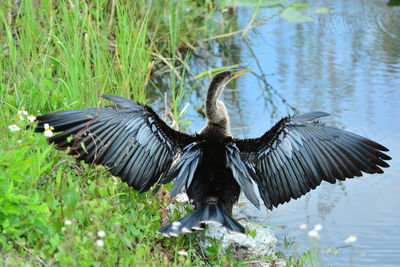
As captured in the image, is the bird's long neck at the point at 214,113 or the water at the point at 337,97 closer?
the bird's long neck at the point at 214,113

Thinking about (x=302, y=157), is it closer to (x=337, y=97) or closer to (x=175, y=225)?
(x=175, y=225)

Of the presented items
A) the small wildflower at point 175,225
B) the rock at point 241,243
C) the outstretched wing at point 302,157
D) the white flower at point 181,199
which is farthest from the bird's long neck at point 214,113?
the small wildflower at point 175,225

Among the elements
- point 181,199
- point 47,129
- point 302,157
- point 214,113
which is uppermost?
point 47,129

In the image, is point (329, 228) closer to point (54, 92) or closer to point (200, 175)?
point (200, 175)

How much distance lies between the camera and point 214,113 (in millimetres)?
4621

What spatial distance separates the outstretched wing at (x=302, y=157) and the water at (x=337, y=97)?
0.52 meters

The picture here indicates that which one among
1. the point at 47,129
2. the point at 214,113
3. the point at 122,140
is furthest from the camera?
the point at 214,113

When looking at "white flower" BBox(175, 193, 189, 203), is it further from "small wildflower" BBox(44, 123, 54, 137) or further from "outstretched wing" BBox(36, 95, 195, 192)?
"small wildflower" BBox(44, 123, 54, 137)

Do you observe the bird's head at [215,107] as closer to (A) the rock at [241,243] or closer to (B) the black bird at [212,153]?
(B) the black bird at [212,153]

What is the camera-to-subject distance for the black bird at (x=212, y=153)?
4.07m

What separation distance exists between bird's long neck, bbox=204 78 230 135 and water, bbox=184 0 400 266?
75 cm

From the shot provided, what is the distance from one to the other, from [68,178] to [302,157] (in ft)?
4.72

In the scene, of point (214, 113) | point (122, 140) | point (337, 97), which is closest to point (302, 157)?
point (214, 113)

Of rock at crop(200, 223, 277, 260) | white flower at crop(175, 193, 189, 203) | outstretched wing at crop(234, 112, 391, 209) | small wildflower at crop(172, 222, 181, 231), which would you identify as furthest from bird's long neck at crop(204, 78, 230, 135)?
small wildflower at crop(172, 222, 181, 231)
